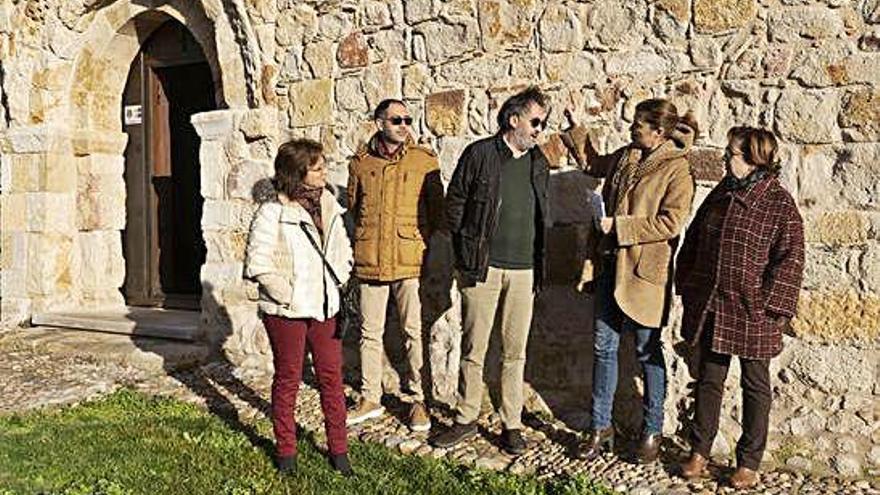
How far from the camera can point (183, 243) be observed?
7.79 m

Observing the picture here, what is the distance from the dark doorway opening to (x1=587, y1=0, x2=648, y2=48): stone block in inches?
169

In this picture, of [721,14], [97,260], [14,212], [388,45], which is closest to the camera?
[721,14]

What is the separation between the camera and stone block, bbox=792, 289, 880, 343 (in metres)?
3.96

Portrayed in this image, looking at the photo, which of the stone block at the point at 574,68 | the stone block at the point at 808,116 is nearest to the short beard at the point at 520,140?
the stone block at the point at 574,68

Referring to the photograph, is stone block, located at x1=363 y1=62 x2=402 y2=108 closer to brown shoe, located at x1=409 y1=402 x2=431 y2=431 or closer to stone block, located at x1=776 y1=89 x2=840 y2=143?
brown shoe, located at x1=409 y1=402 x2=431 y2=431

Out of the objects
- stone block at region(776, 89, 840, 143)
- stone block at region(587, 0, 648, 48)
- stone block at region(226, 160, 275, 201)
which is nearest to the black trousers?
stone block at region(776, 89, 840, 143)

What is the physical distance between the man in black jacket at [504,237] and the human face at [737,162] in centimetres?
89

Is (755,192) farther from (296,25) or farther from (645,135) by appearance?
(296,25)

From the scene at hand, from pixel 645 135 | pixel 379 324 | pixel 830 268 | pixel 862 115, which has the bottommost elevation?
pixel 379 324

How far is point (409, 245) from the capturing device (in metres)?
4.53

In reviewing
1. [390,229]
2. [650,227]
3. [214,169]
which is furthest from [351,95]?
[650,227]

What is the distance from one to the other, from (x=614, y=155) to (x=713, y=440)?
1495 mm

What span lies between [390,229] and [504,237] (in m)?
0.73

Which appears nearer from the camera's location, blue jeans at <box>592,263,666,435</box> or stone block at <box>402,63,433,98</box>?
blue jeans at <box>592,263,666,435</box>
